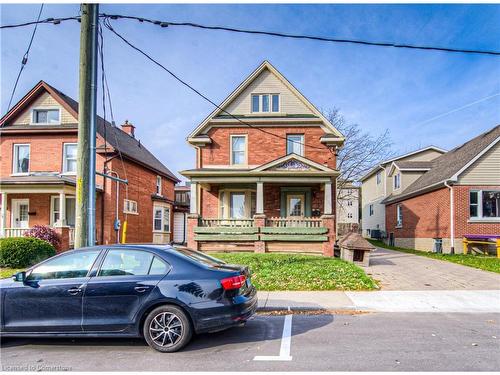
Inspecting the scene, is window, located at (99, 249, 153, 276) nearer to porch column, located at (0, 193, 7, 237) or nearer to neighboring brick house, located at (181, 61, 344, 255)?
neighboring brick house, located at (181, 61, 344, 255)

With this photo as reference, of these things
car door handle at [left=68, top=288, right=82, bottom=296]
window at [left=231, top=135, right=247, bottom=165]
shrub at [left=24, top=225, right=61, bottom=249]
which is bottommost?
shrub at [left=24, top=225, right=61, bottom=249]

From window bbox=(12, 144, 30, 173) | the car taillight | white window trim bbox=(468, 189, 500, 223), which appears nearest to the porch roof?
window bbox=(12, 144, 30, 173)

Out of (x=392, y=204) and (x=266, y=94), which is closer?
(x=266, y=94)

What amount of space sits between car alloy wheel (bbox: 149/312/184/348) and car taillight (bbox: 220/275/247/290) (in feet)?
2.55

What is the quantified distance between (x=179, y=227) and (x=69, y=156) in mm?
10682

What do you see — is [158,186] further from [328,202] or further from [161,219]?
[328,202]

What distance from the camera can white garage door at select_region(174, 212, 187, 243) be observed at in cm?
2762

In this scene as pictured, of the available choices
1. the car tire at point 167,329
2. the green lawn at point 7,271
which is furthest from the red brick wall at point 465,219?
the green lawn at point 7,271

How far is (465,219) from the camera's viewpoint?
18.1 m

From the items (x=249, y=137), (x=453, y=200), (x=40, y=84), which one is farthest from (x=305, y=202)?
(x=40, y=84)

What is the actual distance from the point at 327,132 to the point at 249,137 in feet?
13.6

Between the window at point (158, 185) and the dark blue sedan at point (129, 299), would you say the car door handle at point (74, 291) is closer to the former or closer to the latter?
the dark blue sedan at point (129, 299)

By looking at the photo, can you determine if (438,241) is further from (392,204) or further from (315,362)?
(315,362)

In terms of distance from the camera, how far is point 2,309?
202 inches
